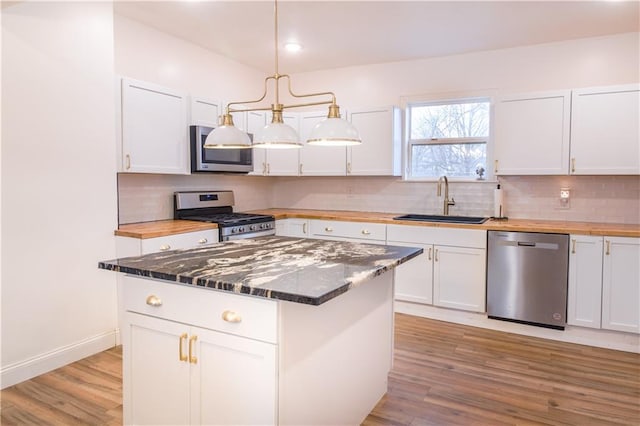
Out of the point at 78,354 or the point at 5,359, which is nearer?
Result: the point at 5,359

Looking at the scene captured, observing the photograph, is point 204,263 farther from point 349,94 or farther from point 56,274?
point 349,94

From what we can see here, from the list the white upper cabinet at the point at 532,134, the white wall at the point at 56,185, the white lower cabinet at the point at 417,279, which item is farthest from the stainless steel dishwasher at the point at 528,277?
the white wall at the point at 56,185

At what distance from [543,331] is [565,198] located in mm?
1256

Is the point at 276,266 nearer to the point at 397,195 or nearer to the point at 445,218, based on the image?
the point at 445,218

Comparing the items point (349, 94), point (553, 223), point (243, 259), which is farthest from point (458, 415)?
point (349, 94)

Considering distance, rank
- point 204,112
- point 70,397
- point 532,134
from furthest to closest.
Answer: point 204,112 → point 532,134 → point 70,397

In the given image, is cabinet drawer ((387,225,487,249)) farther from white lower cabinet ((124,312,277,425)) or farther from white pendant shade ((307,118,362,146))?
white lower cabinet ((124,312,277,425))

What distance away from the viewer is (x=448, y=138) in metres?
4.46

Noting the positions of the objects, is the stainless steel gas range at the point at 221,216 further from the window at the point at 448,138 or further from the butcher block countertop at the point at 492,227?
the window at the point at 448,138

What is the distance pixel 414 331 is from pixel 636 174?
→ 2.17 m

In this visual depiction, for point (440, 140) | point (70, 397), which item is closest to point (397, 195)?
point (440, 140)

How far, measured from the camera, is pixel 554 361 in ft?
9.91

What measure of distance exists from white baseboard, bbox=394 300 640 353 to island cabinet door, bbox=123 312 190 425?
2680mm

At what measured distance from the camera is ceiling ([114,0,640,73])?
3127 mm
